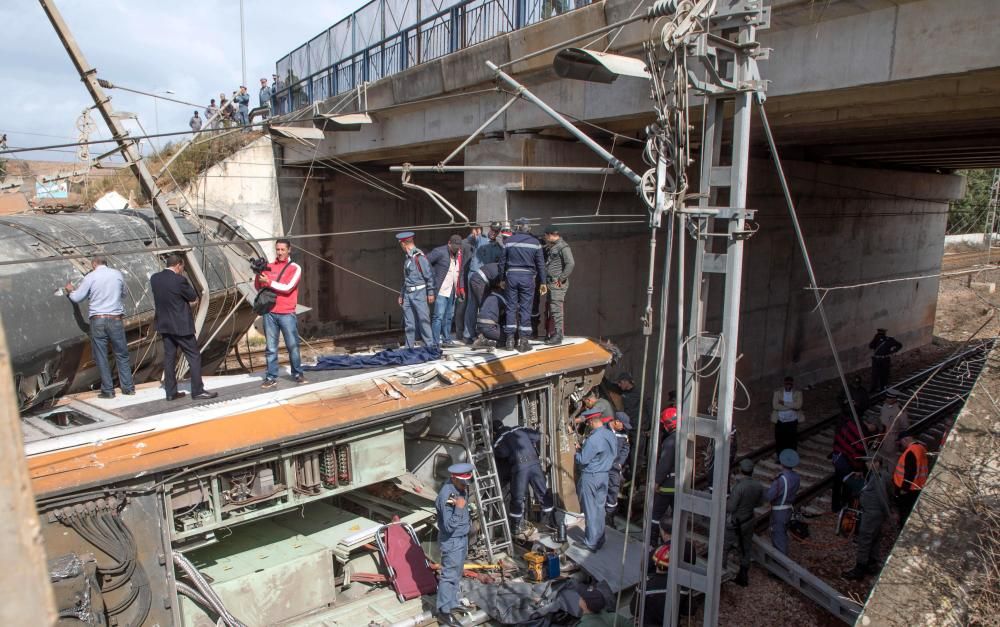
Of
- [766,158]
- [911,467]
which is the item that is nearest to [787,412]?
[911,467]

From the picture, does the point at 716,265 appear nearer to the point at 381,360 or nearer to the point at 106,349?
the point at 381,360

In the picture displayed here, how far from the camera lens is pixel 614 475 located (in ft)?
28.2

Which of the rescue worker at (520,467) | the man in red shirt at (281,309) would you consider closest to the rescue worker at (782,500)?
the rescue worker at (520,467)

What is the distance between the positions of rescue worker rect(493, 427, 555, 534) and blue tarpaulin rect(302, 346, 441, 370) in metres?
1.47

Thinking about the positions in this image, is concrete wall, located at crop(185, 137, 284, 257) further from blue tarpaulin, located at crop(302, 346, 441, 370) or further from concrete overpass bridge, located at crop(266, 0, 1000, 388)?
blue tarpaulin, located at crop(302, 346, 441, 370)

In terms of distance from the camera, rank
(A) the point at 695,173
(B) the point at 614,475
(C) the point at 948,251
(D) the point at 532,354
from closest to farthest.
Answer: (B) the point at 614,475, (D) the point at 532,354, (A) the point at 695,173, (C) the point at 948,251

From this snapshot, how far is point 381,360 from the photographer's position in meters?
9.18

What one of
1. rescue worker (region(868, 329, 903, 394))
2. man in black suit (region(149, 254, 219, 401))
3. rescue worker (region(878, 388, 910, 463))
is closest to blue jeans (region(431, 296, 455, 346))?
man in black suit (region(149, 254, 219, 401))

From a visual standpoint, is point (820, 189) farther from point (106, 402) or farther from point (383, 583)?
point (106, 402)

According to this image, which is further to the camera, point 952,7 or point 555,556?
point 555,556

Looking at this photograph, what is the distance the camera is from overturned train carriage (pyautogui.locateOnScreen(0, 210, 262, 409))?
795 cm

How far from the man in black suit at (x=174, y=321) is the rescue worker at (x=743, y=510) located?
5832 millimetres

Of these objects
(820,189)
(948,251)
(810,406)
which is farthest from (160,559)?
(948,251)

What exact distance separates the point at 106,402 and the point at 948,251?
4293 centimetres
